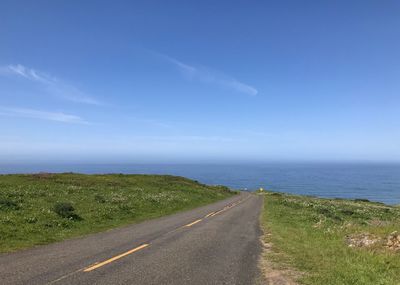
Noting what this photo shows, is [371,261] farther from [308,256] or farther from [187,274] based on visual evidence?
[187,274]

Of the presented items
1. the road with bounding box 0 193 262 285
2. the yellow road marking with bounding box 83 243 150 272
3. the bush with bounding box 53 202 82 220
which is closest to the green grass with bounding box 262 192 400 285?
the road with bounding box 0 193 262 285

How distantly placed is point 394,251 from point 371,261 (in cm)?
272

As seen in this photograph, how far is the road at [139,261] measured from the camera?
1010 cm

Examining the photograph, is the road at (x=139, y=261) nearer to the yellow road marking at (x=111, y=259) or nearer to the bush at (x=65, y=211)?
the yellow road marking at (x=111, y=259)

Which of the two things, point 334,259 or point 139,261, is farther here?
point 334,259

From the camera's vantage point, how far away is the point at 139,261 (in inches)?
485

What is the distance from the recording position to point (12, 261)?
12.2 meters

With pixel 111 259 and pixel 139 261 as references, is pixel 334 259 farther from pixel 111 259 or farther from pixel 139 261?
pixel 111 259

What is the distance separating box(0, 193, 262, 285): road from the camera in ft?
33.1

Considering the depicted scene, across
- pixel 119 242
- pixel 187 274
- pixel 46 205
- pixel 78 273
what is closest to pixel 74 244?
pixel 119 242

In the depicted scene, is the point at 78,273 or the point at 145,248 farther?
the point at 145,248

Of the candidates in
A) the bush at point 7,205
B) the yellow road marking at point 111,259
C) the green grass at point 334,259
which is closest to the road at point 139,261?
the yellow road marking at point 111,259

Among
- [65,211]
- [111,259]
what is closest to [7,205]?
[65,211]

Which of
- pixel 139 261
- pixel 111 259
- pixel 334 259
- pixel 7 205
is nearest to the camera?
pixel 139 261
